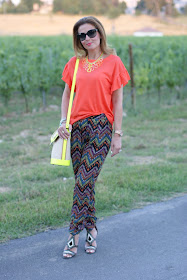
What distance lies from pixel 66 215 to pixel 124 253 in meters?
1.00

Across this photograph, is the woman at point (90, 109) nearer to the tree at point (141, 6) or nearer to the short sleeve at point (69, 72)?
the short sleeve at point (69, 72)

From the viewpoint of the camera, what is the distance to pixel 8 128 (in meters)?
9.80

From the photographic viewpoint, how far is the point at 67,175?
6.05m

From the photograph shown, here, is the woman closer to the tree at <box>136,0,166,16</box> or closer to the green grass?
the green grass

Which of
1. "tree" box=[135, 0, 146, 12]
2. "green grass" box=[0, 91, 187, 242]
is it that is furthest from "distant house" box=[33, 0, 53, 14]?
"green grass" box=[0, 91, 187, 242]

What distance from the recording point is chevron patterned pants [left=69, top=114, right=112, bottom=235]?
3.54 metres

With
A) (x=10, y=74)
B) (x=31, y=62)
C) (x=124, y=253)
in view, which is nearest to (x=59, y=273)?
(x=124, y=253)

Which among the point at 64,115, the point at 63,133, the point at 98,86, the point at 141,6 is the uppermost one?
the point at 141,6

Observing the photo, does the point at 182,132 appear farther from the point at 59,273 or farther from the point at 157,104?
the point at 59,273

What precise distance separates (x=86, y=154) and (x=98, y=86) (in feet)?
1.84

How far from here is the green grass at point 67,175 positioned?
455cm

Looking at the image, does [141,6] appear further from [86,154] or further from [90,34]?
[86,154]

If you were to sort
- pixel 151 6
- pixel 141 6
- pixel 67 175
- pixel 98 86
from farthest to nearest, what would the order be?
pixel 141 6 → pixel 151 6 → pixel 67 175 → pixel 98 86

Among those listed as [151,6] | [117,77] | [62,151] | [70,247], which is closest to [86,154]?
[62,151]
